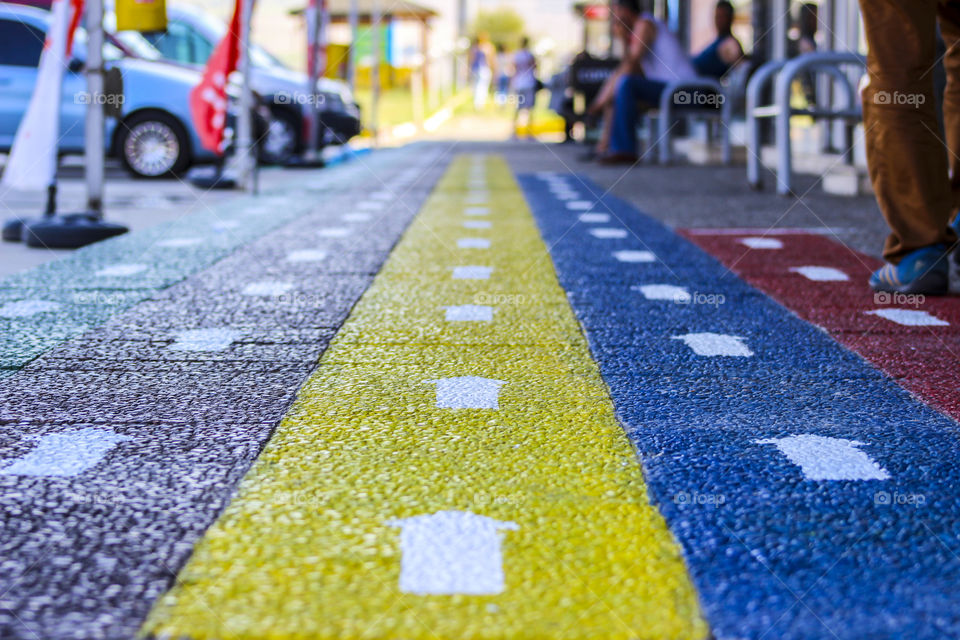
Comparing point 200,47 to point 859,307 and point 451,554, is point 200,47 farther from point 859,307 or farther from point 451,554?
point 451,554

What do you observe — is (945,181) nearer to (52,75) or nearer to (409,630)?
(409,630)

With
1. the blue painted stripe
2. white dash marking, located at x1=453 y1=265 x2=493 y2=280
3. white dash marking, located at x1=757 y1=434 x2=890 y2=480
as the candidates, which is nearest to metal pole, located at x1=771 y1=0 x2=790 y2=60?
white dash marking, located at x1=453 y1=265 x2=493 y2=280

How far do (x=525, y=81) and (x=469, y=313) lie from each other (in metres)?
18.3

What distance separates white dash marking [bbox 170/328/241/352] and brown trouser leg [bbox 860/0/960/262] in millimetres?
1881

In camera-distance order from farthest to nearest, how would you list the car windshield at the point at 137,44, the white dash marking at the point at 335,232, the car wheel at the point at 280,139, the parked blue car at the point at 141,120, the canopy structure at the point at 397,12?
1. the canopy structure at the point at 397,12
2. the car wheel at the point at 280,139
3. the car windshield at the point at 137,44
4. the parked blue car at the point at 141,120
5. the white dash marking at the point at 335,232

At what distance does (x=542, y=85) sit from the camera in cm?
2091

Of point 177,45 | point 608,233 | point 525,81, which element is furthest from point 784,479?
point 525,81

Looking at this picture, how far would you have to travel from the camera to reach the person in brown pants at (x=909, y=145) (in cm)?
317

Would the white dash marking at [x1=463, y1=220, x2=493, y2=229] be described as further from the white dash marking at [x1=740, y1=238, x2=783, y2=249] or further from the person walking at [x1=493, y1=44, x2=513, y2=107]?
the person walking at [x1=493, y1=44, x2=513, y2=107]

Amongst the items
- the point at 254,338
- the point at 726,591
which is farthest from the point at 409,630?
the point at 254,338

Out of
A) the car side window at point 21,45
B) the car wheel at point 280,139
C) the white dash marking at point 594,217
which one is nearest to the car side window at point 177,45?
the car wheel at point 280,139

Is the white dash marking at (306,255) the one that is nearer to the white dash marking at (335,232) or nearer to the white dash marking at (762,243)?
the white dash marking at (335,232)

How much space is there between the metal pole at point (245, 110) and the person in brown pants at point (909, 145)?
5.12m

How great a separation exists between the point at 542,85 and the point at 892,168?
18090 mm
